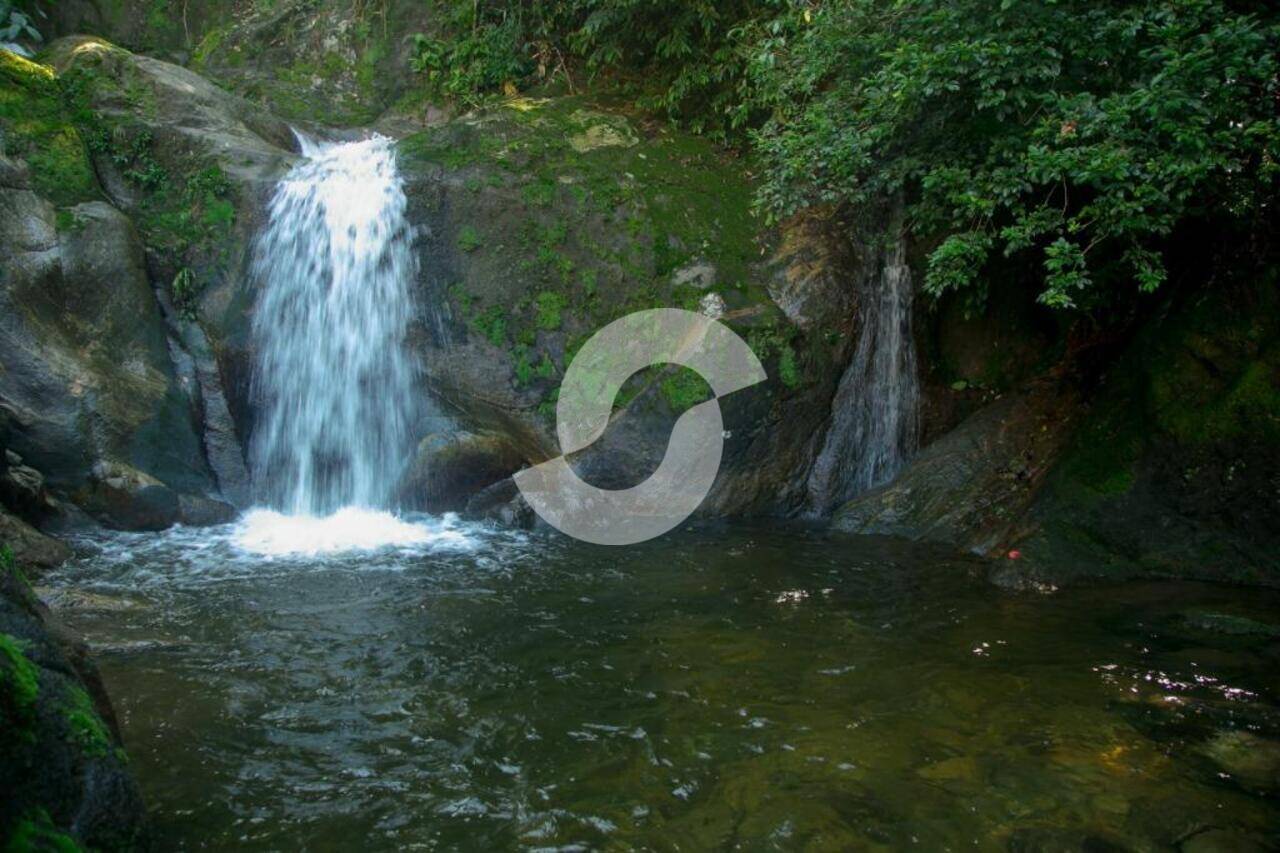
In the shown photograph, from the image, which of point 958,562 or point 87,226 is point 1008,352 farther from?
point 87,226

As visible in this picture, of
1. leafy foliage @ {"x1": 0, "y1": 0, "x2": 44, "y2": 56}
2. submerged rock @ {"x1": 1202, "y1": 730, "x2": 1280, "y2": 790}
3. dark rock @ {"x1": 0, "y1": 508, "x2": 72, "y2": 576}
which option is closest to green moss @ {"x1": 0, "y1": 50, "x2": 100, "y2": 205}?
leafy foliage @ {"x1": 0, "y1": 0, "x2": 44, "y2": 56}

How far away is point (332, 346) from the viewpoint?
9.37 meters

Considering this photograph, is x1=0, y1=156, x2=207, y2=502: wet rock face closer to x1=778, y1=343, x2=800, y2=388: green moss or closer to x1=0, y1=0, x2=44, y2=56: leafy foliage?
x1=0, y1=0, x2=44, y2=56: leafy foliage

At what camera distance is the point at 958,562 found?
7348mm

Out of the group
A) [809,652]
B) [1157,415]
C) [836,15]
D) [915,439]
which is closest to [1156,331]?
[1157,415]

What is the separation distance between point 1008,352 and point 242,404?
830 centimetres

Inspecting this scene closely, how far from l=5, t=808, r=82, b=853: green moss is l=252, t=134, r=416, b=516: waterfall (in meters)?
6.55

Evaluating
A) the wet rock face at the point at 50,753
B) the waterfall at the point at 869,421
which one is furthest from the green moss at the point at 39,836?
the waterfall at the point at 869,421

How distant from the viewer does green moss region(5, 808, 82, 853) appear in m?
2.33
